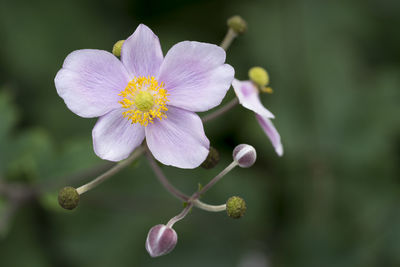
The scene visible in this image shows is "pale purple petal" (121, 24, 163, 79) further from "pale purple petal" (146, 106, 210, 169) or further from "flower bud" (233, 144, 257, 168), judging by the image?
"flower bud" (233, 144, 257, 168)

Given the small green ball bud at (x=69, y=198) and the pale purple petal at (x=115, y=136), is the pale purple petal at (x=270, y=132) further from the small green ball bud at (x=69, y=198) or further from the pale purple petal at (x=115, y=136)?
the small green ball bud at (x=69, y=198)

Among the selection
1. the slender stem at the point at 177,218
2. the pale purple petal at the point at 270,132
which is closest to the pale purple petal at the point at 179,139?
the slender stem at the point at 177,218

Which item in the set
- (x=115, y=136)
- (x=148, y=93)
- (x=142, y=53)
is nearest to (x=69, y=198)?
(x=115, y=136)

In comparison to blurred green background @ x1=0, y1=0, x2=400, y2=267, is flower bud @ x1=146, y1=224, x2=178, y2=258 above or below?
above

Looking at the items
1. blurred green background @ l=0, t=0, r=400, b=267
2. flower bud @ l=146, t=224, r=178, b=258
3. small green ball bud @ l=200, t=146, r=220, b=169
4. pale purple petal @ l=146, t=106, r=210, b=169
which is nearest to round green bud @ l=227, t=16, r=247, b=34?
pale purple petal @ l=146, t=106, r=210, b=169

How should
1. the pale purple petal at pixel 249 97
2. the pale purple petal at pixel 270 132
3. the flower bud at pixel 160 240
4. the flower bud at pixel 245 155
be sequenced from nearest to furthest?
the flower bud at pixel 160 240, the flower bud at pixel 245 155, the pale purple petal at pixel 249 97, the pale purple petal at pixel 270 132

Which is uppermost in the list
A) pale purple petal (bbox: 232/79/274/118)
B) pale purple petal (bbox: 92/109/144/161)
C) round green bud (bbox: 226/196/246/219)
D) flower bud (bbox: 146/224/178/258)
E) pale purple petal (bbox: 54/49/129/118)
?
pale purple petal (bbox: 54/49/129/118)
